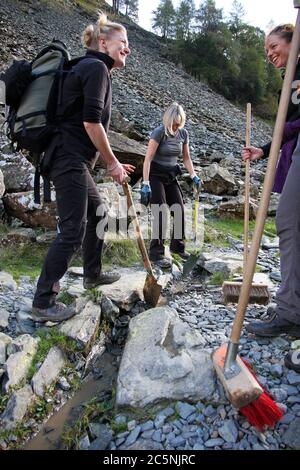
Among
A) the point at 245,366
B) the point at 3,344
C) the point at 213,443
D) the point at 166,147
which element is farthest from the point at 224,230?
the point at 213,443

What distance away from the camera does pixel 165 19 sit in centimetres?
6444

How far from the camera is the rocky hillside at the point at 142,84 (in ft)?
63.6

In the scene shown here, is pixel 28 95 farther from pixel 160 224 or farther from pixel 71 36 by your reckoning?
pixel 71 36

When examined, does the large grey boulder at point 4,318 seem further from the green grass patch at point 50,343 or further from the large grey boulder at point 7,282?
the large grey boulder at point 7,282

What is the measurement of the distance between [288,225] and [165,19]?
2820 inches

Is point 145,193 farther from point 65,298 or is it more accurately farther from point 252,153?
point 65,298

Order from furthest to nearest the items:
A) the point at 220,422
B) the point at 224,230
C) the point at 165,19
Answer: the point at 165,19 < the point at 224,230 < the point at 220,422

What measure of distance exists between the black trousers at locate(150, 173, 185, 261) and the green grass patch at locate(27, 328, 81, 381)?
2585 millimetres

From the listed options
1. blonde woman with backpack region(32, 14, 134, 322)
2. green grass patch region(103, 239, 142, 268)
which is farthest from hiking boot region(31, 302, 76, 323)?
green grass patch region(103, 239, 142, 268)

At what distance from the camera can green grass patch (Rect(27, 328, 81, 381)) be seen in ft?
10.6

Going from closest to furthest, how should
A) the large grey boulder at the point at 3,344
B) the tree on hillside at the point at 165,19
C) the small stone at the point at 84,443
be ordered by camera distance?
the small stone at the point at 84,443
the large grey boulder at the point at 3,344
the tree on hillside at the point at 165,19

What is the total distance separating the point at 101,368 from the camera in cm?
347

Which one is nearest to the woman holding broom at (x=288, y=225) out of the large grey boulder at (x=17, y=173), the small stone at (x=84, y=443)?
the small stone at (x=84, y=443)

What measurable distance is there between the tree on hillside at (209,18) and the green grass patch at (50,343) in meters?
57.4
